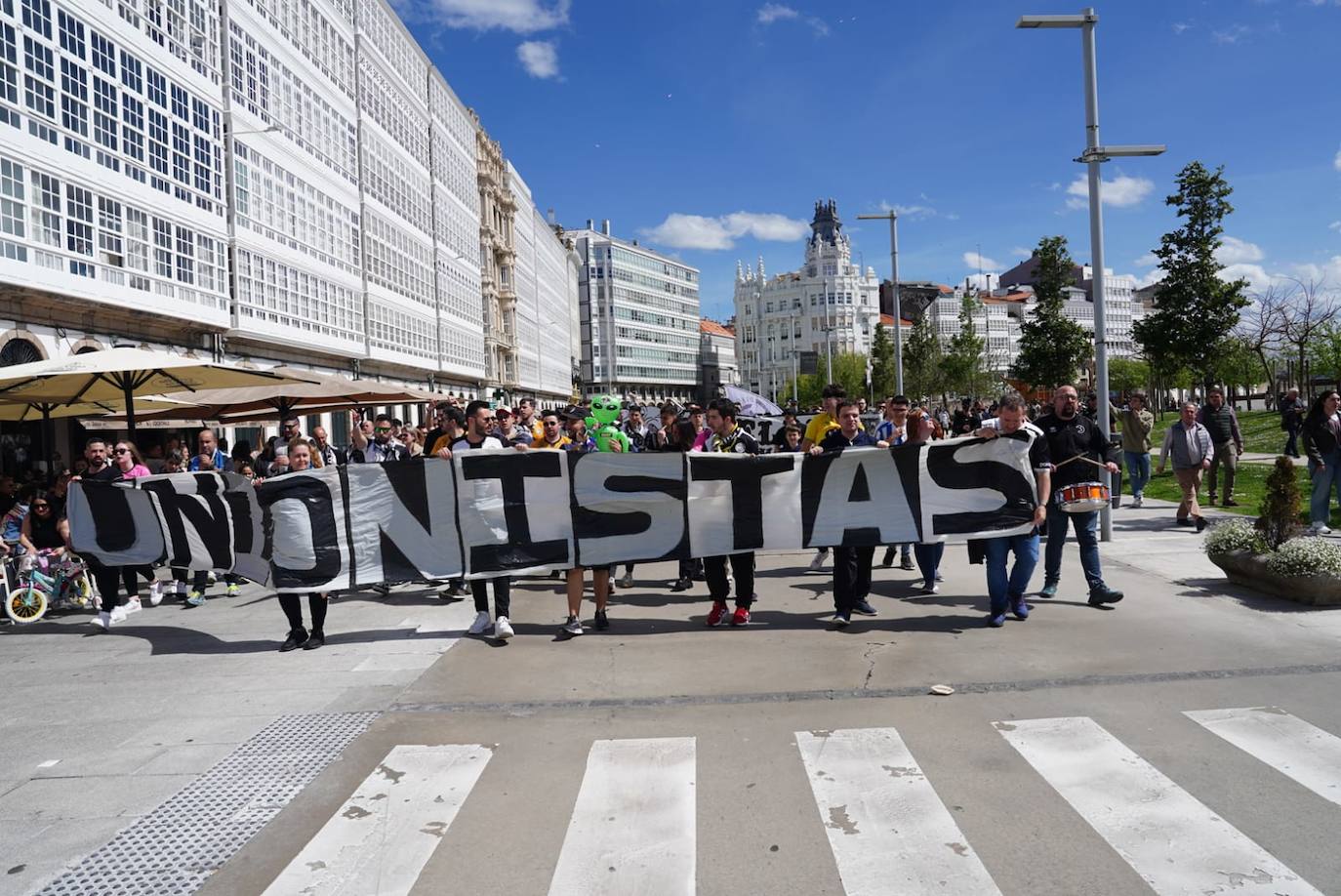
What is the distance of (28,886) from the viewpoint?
3.80 m

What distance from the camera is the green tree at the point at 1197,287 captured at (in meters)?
23.3

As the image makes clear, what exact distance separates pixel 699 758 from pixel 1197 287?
77.4ft

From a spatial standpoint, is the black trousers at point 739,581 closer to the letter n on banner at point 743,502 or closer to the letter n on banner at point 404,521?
the letter n on banner at point 743,502

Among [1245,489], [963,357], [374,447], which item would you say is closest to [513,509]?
[374,447]

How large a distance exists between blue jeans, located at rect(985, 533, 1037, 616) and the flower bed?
89.8 inches

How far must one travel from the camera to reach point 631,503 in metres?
8.55

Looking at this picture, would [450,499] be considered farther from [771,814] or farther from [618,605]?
[771,814]

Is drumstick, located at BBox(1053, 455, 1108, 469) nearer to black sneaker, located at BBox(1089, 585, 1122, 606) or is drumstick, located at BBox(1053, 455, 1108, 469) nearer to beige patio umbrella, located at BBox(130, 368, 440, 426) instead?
black sneaker, located at BBox(1089, 585, 1122, 606)

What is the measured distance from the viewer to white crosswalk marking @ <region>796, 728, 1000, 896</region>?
11.9ft

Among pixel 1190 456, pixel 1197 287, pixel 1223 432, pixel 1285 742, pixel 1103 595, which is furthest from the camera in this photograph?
pixel 1197 287

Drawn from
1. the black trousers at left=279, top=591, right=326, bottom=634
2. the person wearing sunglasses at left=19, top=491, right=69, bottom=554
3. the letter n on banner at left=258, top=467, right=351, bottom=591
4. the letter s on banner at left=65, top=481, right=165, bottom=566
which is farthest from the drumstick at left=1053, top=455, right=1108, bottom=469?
the person wearing sunglasses at left=19, top=491, right=69, bottom=554

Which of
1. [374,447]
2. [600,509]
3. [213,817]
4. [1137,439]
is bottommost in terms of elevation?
[213,817]

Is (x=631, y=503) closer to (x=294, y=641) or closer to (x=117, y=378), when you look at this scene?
(x=294, y=641)

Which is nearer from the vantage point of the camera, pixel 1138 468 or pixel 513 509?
pixel 513 509
